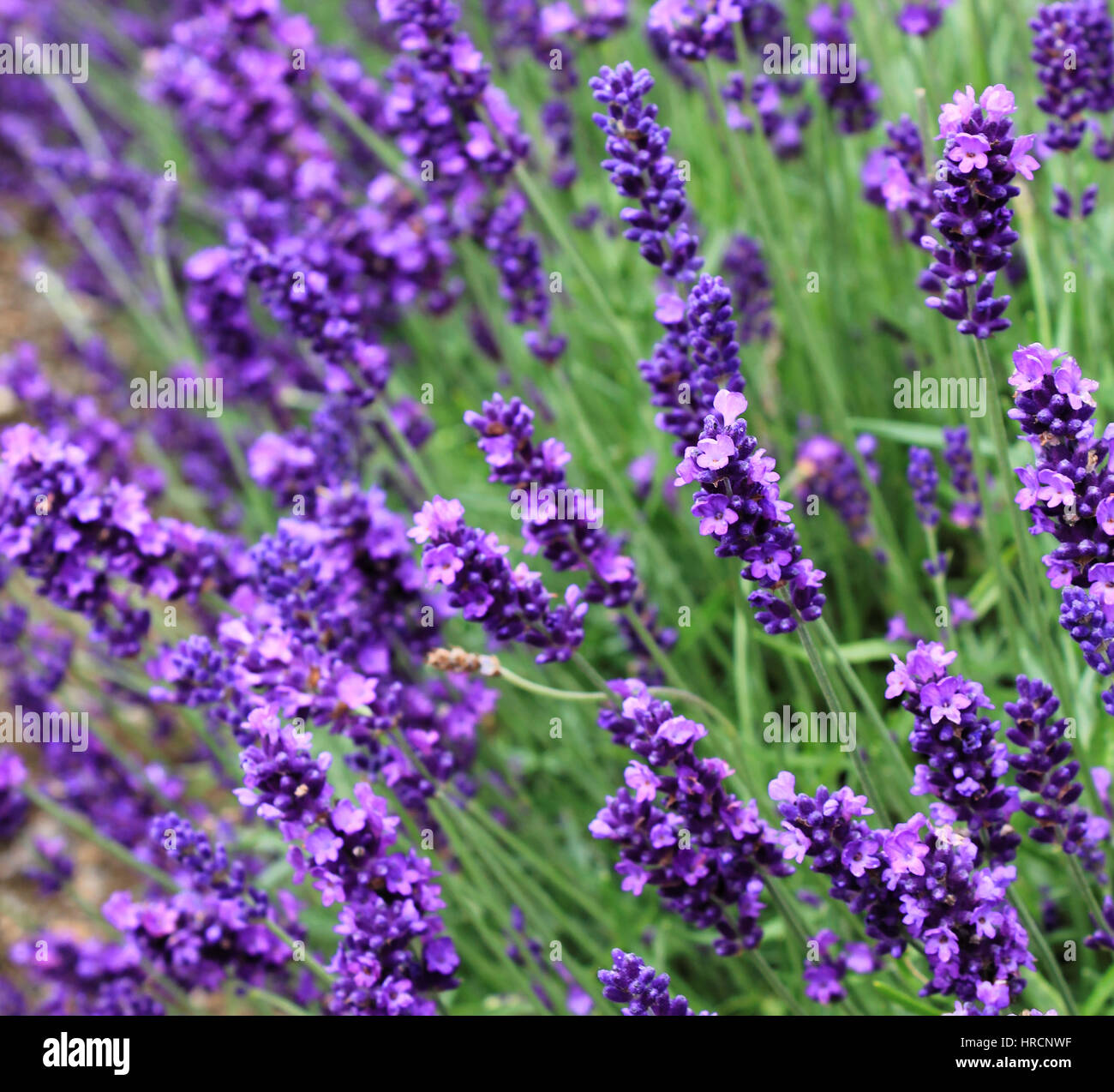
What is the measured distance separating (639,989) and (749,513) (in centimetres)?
66

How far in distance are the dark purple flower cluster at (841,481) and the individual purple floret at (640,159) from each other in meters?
0.89

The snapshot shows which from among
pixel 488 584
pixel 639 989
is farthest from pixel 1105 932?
pixel 488 584

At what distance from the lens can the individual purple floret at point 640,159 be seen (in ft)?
6.97

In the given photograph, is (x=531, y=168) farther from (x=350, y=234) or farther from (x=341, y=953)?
(x=341, y=953)

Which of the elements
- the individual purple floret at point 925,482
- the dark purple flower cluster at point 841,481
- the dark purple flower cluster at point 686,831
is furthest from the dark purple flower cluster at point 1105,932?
the dark purple flower cluster at point 841,481

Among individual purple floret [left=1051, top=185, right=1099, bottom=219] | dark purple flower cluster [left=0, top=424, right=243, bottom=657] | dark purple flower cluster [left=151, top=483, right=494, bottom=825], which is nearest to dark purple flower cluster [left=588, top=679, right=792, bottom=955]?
dark purple flower cluster [left=151, top=483, right=494, bottom=825]

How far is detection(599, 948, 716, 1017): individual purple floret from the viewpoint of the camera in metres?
1.73

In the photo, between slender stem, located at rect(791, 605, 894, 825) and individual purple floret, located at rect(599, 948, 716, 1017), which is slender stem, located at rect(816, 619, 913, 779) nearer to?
slender stem, located at rect(791, 605, 894, 825)

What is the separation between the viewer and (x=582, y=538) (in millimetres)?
2193

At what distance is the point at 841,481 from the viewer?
2992mm

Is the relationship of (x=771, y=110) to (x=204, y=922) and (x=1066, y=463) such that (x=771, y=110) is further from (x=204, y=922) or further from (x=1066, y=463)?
(x=204, y=922)

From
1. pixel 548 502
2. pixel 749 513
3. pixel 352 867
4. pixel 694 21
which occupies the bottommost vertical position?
pixel 352 867

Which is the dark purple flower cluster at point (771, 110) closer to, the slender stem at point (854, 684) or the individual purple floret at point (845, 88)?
the individual purple floret at point (845, 88)
